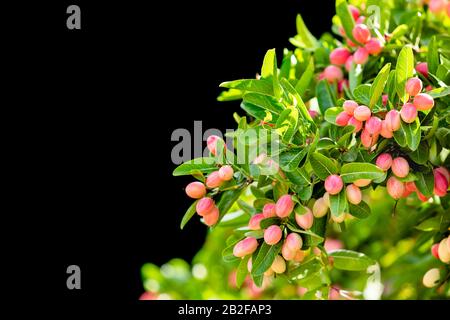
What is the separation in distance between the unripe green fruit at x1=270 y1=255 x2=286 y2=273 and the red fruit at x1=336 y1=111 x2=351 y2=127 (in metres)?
0.21

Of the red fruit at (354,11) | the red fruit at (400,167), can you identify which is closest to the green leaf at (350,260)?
the red fruit at (400,167)

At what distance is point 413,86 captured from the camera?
915mm

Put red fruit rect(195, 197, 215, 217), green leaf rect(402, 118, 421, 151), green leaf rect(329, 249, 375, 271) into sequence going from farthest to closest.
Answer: green leaf rect(329, 249, 375, 271)
red fruit rect(195, 197, 215, 217)
green leaf rect(402, 118, 421, 151)

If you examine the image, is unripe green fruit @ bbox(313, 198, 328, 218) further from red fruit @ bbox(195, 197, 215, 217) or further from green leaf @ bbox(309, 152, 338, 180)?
red fruit @ bbox(195, 197, 215, 217)

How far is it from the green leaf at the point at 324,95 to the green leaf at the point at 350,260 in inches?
9.3

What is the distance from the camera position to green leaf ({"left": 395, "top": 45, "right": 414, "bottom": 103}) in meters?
0.93

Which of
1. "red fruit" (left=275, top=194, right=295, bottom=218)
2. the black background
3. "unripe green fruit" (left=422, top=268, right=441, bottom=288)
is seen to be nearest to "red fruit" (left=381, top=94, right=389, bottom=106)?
"red fruit" (left=275, top=194, right=295, bottom=218)

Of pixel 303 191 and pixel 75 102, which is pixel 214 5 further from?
pixel 303 191

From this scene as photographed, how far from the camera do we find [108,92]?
254 cm

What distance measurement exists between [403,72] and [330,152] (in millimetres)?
150

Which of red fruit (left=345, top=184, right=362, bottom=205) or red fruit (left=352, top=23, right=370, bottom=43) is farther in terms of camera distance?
red fruit (left=352, top=23, right=370, bottom=43)

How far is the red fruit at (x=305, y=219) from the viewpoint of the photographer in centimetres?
95

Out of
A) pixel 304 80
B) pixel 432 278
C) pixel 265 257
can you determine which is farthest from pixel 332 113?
pixel 432 278

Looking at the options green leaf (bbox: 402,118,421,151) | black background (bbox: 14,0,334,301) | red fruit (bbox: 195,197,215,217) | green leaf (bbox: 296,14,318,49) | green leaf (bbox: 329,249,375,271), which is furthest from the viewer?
black background (bbox: 14,0,334,301)
